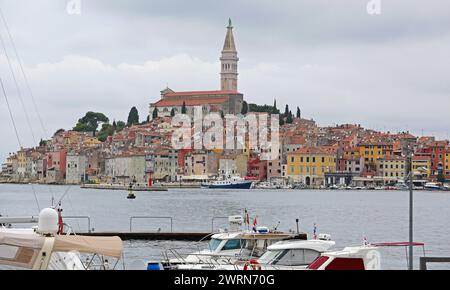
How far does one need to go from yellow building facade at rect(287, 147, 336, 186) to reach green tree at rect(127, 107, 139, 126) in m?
18.8

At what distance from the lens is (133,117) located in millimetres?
71000

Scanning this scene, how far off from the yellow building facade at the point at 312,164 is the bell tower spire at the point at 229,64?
22.7 meters

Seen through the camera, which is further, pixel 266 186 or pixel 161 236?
pixel 266 186

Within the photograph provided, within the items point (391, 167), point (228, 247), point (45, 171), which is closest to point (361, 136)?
point (391, 167)

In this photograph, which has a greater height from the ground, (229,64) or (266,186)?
(229,64)

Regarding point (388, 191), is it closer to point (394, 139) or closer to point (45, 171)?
point (394, 139)

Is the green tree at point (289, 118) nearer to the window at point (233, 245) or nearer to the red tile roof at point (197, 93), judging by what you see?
the red tile roof at point (197, 93)

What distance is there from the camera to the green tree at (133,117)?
6994 centimetres

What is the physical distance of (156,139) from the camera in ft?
198

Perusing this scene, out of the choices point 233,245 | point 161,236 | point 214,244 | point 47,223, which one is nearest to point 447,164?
point 161,236

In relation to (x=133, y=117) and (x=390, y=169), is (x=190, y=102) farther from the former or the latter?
(x=390, y=169)

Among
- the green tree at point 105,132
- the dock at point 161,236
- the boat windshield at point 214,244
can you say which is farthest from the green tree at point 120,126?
the boat windshield at point 214,244

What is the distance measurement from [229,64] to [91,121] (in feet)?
39.9

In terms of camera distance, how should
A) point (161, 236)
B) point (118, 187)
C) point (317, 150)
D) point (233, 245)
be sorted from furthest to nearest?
point (317, 150), point (118, 187), point (161, 236), point (233, 245)
